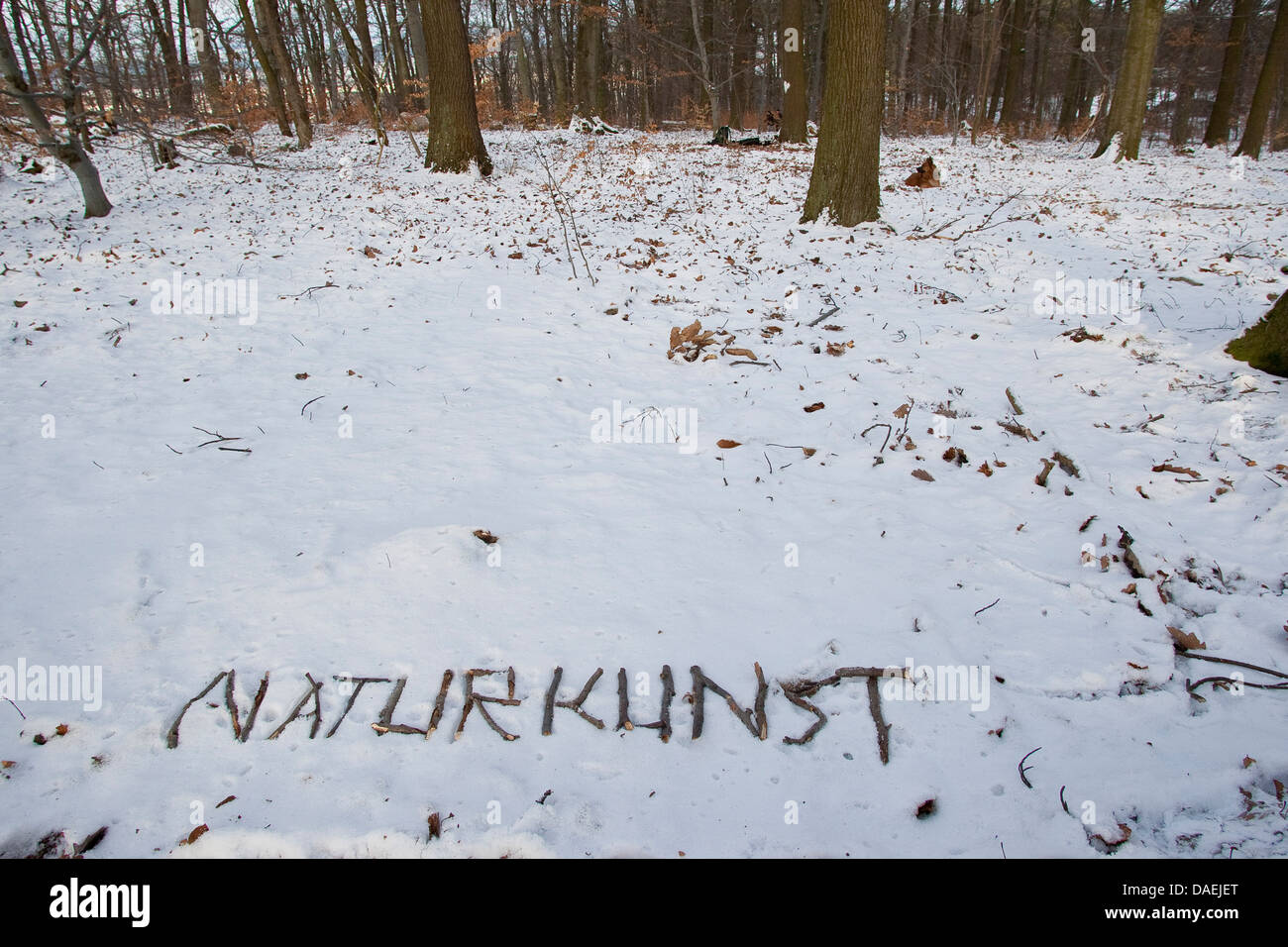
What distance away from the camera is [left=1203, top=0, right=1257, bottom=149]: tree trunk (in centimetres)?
1744

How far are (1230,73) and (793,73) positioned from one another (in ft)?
45.2

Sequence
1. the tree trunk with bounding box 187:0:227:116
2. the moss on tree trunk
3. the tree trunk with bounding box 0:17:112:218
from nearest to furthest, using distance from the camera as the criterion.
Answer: the moss on tree trunk → the tree trunk with bounding box 0:17:112:218 → the tree trunk with bounding box 187:0:227:116

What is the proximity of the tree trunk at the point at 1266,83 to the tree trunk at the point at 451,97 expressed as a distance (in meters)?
19.2

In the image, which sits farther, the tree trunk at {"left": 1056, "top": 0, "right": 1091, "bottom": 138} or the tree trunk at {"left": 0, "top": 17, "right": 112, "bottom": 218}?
the tree trunk at {"left": 1056, "top": 0, "right": 1091, "bottom": 138}

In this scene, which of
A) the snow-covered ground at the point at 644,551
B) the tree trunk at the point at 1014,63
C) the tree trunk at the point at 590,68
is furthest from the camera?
the tree trunk at the point at 1014,63

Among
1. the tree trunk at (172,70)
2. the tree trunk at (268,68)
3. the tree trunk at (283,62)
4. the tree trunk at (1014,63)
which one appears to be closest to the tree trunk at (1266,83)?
the tree trunk at (1014,63)

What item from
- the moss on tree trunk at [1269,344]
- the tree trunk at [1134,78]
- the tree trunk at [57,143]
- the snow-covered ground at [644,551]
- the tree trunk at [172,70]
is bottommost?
the snow-covered ground at [644,551]

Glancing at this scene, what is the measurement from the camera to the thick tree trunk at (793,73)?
15430mm

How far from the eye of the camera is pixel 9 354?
5.45 m

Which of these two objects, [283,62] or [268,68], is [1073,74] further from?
[268,68]

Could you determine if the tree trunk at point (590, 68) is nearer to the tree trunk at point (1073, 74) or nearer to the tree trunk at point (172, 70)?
the tree trunk at point (172, 70)

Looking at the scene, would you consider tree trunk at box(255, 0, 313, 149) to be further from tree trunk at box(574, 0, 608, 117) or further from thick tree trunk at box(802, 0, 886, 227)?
thick tree trunk at box(802, 0, 886, 227)

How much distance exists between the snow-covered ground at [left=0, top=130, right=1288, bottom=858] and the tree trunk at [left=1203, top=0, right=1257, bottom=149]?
1647 centimetres

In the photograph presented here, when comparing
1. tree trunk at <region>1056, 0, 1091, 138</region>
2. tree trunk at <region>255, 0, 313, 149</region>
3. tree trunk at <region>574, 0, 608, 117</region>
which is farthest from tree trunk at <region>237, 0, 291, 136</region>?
tree trunk at <region>1056, 0, 1091, 138</region>
